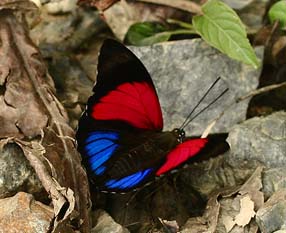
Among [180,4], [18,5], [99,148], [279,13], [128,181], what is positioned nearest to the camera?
[128,181]

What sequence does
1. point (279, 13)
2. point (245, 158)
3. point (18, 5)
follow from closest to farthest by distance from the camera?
point (245, 158), point (18, 5), point (279, 13)

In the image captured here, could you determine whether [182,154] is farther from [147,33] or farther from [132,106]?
[147,33]

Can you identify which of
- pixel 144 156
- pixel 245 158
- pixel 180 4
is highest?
pixel 180 4

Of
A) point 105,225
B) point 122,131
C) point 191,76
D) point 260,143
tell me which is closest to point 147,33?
point 191,76

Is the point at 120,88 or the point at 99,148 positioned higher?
the point at 120,88

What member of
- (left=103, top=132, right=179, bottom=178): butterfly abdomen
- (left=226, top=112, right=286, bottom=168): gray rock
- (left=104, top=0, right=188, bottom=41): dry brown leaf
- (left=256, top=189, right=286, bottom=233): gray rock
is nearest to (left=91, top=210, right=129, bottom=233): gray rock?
(left=103, top=132, right=179, bottom=178): butterfly abdomen

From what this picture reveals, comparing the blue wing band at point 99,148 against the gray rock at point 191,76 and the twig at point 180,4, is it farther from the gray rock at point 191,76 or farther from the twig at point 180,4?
the twig at point 180,4

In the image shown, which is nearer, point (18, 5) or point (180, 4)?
point (18, 5)
